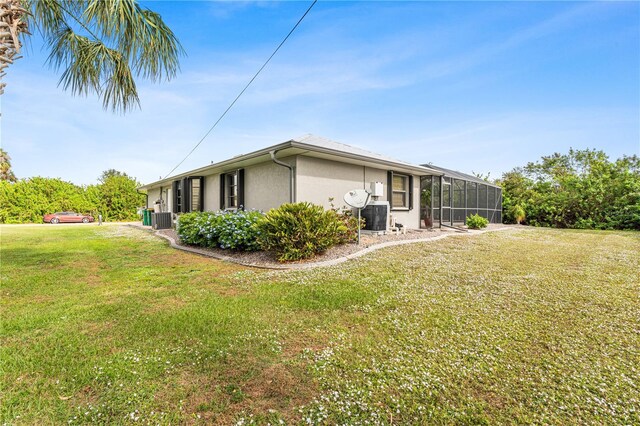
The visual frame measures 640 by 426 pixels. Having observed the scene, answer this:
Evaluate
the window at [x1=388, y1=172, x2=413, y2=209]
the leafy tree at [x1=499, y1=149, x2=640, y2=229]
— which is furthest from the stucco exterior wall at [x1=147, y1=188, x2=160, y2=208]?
the leafy tree at [x1=499, y1=149, x2=640, y2=229]

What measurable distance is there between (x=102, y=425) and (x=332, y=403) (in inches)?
51.7

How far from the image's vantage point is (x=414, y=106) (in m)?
10.9

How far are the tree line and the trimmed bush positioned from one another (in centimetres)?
2365

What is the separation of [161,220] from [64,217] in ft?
50.7

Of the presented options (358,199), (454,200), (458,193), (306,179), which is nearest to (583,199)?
(458,193)

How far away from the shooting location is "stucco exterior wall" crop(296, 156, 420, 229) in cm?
827

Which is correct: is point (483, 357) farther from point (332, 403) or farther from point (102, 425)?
point (102, 425)

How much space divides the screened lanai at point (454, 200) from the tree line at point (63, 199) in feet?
89.2

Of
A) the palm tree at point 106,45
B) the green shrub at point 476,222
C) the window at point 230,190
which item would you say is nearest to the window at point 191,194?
the window at point 230,190

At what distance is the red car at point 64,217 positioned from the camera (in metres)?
22.3

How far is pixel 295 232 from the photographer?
5.97m

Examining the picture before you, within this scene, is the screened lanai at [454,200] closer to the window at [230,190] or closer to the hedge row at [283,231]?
the hedge row at [283,231]

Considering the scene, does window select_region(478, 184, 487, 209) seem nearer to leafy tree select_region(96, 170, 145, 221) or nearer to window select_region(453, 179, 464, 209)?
window select_region(453, 179, 464, 209)

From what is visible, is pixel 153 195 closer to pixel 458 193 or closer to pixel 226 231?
pixel 226 231
